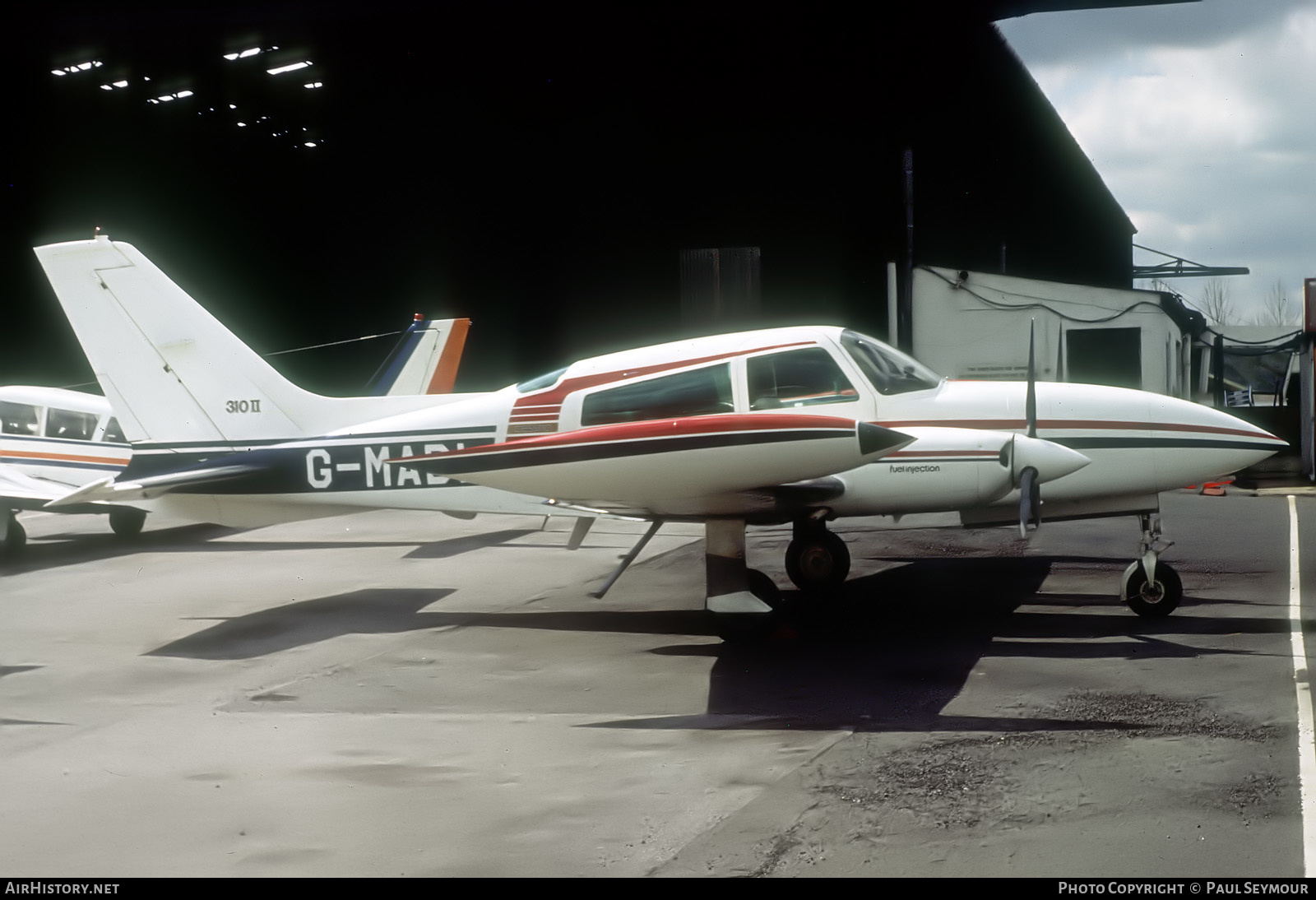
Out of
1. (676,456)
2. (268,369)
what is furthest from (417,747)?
(268,369)

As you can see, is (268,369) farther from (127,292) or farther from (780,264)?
(780,264)

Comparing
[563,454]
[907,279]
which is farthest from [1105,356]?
[563,454]

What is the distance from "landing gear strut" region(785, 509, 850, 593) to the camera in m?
10.1

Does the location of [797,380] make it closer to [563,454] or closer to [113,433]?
[563,454]

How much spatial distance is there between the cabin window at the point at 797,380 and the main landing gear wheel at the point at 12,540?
9.49 meters

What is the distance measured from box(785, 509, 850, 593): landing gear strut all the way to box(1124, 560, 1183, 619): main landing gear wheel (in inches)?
95.8

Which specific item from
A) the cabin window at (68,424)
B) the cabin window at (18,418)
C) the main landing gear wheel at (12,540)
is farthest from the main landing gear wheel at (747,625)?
the cabin window at (18,418)

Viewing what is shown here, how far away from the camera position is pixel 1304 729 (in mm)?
5773

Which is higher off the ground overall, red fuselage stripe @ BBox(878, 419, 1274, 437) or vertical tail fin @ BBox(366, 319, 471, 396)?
vertical tail fin @ BBox(366, 319, 471, 396)

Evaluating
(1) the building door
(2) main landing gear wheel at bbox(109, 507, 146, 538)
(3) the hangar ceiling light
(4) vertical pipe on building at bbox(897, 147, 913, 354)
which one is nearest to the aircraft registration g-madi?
(2) main landing gear wheel at bbox(109, 507, 146, 538)

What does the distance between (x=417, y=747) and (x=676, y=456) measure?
2.47 meters

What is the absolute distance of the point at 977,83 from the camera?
979 inches

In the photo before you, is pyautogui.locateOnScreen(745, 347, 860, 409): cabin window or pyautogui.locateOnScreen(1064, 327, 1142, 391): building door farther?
pyautogui.locateOnScreen(1064, 327, 1142, 391): building door

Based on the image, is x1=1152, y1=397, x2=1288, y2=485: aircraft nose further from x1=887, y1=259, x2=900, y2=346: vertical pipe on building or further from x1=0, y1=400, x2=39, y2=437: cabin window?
x1=0, y1=400, x2=39, y2=437: cabin window
